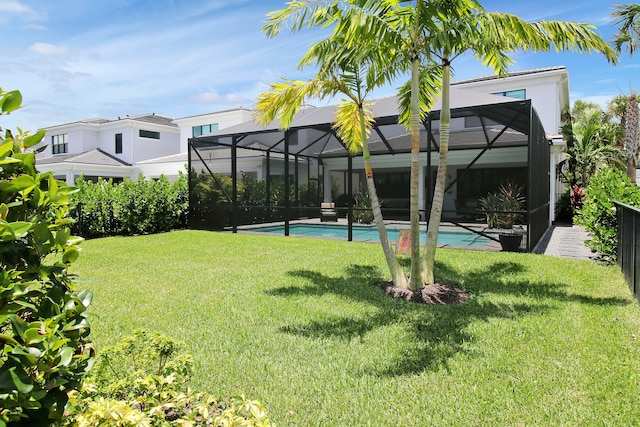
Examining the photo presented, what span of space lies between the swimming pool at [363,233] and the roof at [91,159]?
1668cm

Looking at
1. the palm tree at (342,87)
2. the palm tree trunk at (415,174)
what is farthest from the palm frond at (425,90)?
the palm tree trunk at (415,174)

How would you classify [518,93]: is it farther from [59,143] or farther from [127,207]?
[59,143]

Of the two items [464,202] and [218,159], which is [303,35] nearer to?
[218,159]

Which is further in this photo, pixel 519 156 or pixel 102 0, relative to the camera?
pixel 519 156

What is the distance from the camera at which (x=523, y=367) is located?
142 inches

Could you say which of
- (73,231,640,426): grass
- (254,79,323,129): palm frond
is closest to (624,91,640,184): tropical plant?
(73,231,640,426): grass

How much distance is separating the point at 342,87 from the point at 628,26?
1357 centimetres


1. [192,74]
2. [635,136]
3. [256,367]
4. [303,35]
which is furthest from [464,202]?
[256,367]

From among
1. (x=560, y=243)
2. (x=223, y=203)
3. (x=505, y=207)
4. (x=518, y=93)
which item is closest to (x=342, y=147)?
(x=223, y=203)

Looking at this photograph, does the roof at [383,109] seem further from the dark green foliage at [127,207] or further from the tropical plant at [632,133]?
the tropical plant at [632,133]

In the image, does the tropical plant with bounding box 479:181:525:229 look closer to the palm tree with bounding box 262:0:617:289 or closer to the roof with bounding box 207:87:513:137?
the roof with bounding box 207:87:513:137

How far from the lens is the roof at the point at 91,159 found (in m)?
26.7

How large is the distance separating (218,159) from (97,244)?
18.0 feet

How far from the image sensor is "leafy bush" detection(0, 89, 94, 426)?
1107mm
